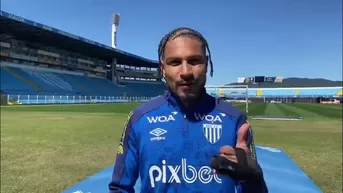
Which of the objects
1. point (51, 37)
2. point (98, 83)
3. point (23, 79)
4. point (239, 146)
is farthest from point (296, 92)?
point (239, 146)

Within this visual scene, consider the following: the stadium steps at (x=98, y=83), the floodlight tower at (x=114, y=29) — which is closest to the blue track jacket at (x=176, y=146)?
the stadium steps at (x=98, y=83)

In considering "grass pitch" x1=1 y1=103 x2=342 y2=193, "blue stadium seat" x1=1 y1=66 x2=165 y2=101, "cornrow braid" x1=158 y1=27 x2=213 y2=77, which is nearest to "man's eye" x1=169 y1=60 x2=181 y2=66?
"cornrow braid" x1=158 y1=27 x2=213 y2=77

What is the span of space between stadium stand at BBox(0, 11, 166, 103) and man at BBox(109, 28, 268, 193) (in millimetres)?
32986

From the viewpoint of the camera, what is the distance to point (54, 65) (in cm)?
6706

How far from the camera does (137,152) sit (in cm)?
182

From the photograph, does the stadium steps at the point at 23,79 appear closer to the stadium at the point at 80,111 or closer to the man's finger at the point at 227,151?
the stadium at the point at 80,111

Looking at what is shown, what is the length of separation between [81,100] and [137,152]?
54388mm

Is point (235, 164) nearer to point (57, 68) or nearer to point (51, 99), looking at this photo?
point (51, 99)

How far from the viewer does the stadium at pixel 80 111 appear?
7225mm

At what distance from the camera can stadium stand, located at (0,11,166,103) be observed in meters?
47.7

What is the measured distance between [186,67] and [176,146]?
1.36 ft

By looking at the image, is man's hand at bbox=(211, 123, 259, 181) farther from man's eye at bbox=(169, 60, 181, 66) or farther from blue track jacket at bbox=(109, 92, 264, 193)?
man's eye at bbox=(169, 60, 181, 66)

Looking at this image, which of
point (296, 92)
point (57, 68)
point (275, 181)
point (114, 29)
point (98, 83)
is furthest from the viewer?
point (296, 92)

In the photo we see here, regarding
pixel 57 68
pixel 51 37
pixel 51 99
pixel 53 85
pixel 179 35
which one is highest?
pixel 51 37
